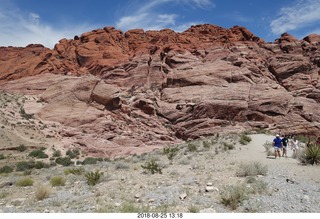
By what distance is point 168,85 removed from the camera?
53531 millimetres

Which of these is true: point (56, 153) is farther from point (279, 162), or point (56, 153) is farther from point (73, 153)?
point (279, 162)

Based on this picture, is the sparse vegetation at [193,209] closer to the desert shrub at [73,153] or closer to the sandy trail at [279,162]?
the sandy trail at [279,162]

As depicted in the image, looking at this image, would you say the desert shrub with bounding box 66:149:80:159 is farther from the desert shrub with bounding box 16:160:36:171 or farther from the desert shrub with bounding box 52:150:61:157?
the desert shrub with bounding box 16:160:36:171

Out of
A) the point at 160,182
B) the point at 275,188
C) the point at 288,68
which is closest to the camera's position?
the point at 275,188

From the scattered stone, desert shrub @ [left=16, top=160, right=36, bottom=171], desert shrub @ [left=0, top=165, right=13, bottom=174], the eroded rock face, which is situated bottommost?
desert shrub @ [left=0, top=165, right=13, bottom=174]

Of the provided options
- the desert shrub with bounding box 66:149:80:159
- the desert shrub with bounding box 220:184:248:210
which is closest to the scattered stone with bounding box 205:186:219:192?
the desert shrub with bounding box 220:184:248:210

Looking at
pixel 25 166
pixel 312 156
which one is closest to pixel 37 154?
pixel 25 166

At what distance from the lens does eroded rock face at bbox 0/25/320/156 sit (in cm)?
3972

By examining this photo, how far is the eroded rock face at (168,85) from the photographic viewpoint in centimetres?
3972

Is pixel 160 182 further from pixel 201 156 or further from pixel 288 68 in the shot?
pixel 288 68

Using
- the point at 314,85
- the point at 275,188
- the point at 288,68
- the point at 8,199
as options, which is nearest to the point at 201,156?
the point at 275,188

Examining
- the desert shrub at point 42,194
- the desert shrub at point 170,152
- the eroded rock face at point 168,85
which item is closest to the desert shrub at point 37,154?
the eroded rock face at point 168,85

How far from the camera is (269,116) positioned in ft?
A: 135

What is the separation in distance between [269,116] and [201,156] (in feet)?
78.5
